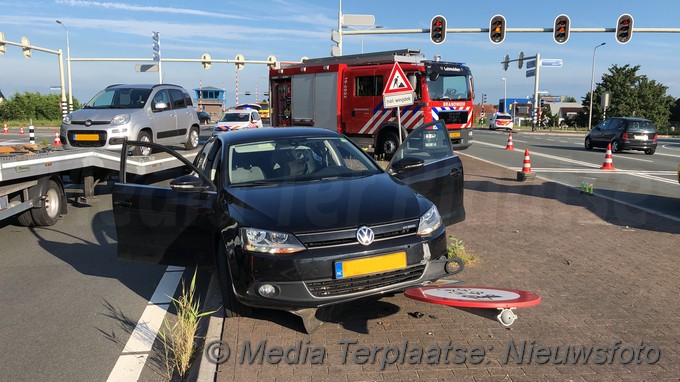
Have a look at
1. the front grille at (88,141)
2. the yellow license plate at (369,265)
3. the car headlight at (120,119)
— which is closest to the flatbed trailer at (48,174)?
the front grille at (88,141)

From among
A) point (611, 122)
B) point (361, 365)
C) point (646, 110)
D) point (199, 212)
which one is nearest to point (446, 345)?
point (361, 365)

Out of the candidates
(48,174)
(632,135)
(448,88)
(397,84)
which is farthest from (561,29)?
(48,174)

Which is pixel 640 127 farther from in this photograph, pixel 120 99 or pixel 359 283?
pixel 359 283

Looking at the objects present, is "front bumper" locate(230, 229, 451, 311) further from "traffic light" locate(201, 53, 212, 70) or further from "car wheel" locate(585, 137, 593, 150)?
"traffic light" locate(201, 53, 212, 70)

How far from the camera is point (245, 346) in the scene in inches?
156

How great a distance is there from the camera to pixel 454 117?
17547 mm

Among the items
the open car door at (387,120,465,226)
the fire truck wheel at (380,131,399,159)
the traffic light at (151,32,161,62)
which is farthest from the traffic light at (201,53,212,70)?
the open car door at (387,120,465,226)

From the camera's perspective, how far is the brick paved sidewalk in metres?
3.52

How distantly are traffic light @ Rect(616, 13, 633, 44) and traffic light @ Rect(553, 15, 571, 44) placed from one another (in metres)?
2.35

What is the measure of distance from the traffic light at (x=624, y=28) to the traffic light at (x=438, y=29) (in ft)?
26.9

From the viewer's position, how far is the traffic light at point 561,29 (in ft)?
85.8

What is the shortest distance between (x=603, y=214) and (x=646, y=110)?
183ft

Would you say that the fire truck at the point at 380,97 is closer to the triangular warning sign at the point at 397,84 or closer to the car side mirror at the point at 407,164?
the triangular warning sign at the point at 397,84

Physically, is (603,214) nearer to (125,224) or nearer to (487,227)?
(487,227)
